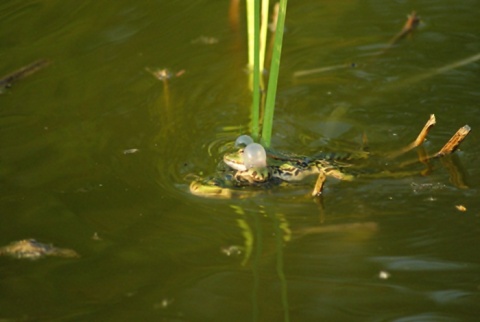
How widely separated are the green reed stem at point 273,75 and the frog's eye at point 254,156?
0.23 ft

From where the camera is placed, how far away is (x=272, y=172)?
257 centimetres

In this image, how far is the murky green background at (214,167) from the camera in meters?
2.14

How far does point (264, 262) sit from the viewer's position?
2252 millimetres

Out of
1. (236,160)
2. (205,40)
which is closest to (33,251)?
(236,160)

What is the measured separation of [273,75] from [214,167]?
362 mm

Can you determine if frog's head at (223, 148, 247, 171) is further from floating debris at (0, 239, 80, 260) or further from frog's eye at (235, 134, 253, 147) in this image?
floating debris at (0, 239, 80, 260)

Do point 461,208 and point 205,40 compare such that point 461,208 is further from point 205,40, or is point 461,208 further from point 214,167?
point 205,40

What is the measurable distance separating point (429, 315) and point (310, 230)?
0.45 metres

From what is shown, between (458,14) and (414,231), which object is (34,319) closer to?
(414,231)

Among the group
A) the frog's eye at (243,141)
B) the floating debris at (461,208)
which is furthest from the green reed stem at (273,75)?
the floating debris at (461,208)

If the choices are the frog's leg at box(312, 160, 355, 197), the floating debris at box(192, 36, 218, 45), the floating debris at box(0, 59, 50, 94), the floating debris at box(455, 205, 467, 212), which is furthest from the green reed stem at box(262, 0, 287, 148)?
the floating debris at box(0, 59, 50, 94)

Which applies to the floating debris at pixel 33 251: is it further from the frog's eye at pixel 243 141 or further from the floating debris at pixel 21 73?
the floating debris at pixel 21 73

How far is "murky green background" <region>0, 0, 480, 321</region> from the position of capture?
214cm

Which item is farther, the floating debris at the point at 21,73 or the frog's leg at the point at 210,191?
the floating debris at the point at 21,73
